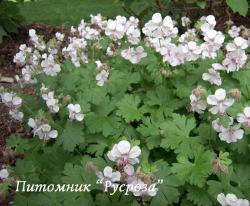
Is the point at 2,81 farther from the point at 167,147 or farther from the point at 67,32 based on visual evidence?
the point at 167,147

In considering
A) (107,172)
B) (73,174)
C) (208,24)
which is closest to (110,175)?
(107,172)

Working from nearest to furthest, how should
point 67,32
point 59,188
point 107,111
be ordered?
point 59,188, point 107,111, point 67,32

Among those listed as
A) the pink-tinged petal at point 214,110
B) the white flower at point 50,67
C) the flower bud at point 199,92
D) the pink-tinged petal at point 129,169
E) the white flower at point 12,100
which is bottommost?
the pink-tinged petal at point 129,169

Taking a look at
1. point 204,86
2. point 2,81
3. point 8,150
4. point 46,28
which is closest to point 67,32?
point 46,28

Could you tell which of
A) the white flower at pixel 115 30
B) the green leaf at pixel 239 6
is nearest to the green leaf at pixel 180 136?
the white flower at pixel 115 30

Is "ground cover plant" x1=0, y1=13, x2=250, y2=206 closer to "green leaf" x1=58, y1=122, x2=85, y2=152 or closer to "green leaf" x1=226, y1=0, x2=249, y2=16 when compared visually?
"green leaf" x1=58, y1=122, x2=85, y2=152

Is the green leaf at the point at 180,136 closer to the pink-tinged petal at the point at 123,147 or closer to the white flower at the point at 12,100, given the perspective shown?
the pink-tinged petal at the point at 123,147

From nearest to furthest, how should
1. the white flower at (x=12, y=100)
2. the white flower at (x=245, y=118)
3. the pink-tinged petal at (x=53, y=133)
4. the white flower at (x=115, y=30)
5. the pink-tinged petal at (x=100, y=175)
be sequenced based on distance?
the pink-tinged petal at (x=100, y=175)
the white flower at (x=245, y=118)
the pink-tinged petal at (x=53, y=133)
the white flower at (x=12, y=100)
the white flower at (x=115, y=30)
